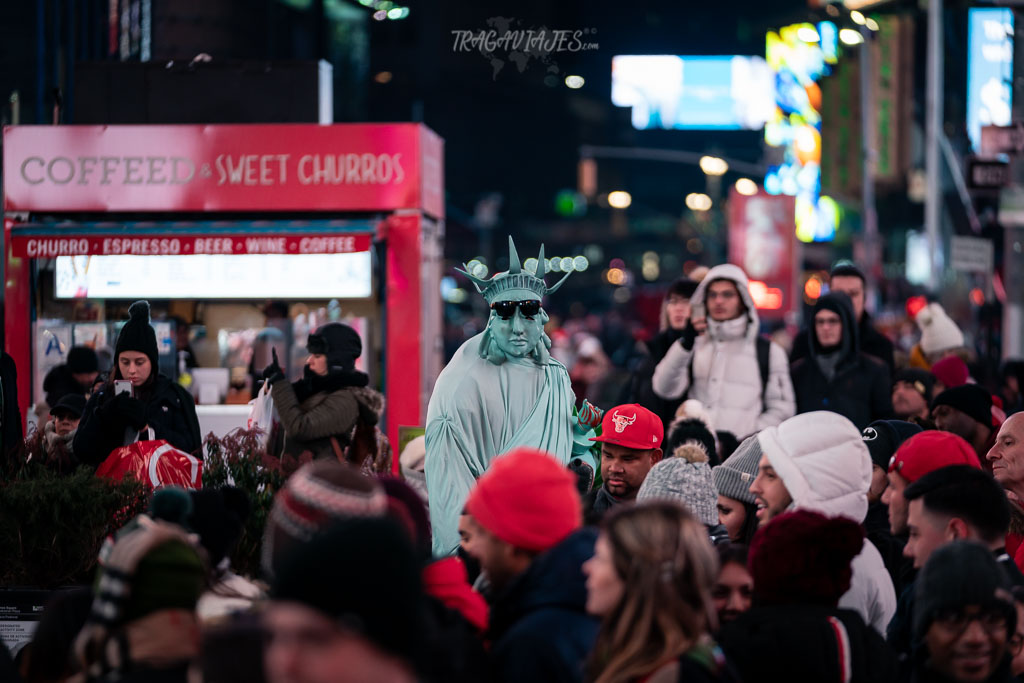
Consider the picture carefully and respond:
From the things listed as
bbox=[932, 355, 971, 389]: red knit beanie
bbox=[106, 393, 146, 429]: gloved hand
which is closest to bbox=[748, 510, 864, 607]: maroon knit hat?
bbox=[106, 393, 146, 429]: gloved hand

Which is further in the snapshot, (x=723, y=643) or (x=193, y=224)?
(x=193, y=224)

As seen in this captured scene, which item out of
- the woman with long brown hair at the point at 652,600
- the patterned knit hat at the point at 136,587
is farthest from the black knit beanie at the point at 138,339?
the woman with long brown hair at the point at 652,600

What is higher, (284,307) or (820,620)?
(284,307)

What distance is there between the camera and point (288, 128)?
11.8 meters

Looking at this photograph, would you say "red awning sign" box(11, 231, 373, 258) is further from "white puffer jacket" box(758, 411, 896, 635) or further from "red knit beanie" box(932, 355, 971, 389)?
"white puffer jacket" box(758, 411, 896, 635)

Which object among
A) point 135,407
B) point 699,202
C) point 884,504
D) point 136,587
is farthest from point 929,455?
point 699,202

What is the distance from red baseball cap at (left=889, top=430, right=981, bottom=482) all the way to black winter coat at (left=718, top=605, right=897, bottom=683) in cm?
128

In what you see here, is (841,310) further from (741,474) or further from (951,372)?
(741,474)

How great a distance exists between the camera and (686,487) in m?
5.18

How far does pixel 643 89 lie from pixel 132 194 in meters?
51.2

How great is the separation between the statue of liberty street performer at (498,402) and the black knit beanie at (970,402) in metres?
2.28

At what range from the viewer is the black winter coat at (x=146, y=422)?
7039 millimetres

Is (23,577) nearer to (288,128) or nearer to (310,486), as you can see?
(310,486)

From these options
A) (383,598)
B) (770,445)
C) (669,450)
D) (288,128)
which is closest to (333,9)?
(288,128)
